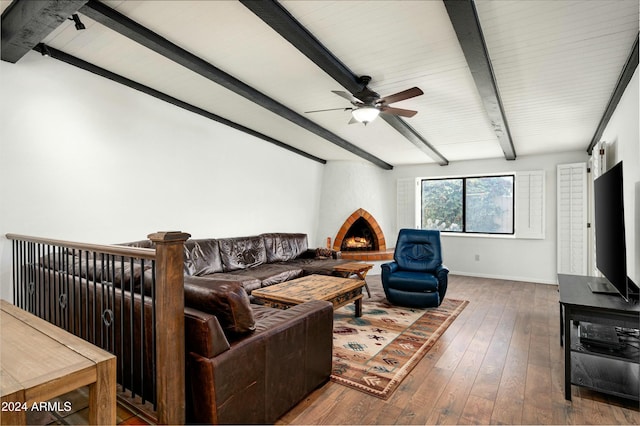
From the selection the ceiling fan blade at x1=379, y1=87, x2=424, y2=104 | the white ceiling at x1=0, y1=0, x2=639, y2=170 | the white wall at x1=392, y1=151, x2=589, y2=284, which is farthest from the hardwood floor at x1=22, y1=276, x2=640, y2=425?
the white wall at x1=392, y1=151, x2=589, y2=284

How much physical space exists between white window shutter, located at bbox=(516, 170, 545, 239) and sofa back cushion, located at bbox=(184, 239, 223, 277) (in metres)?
5.45

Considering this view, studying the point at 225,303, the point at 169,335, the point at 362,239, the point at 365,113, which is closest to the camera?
the point at 169,335

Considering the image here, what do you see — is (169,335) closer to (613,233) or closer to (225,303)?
(225,303)

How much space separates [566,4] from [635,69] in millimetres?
1110

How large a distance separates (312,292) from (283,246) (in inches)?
94.2

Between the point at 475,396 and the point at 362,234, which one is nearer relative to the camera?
the point at 475,396

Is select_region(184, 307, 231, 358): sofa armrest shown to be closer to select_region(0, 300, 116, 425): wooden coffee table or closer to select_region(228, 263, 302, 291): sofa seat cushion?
select_region(0, 300, 116, 425): wooden coffee table

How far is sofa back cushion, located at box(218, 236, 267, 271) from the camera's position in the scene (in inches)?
181

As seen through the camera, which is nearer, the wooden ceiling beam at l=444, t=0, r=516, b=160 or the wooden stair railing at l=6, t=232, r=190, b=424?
the wooden stair railing at l=6, t=232, r=190, b=424

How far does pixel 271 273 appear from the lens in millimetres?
4410

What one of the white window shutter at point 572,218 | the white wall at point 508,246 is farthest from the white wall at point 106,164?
the white window shutter at point 572,218

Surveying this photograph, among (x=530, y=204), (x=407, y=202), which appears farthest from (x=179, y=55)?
(x=530, y=204)

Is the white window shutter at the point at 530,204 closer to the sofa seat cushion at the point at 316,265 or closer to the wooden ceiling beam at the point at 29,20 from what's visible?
the sofa seat cushion at the point at 316,265

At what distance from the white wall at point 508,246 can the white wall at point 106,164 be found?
4213 mm
